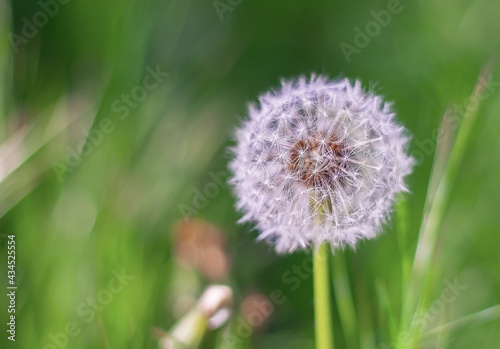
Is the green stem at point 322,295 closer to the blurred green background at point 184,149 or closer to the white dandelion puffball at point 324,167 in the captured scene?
the white dandelion puffball at point 324,167

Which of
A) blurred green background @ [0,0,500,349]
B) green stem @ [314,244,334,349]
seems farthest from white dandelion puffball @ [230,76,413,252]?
blurred green background @ [0,0,500,349]

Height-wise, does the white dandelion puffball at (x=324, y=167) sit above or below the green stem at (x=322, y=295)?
above

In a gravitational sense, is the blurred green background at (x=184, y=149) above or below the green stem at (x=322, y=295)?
above

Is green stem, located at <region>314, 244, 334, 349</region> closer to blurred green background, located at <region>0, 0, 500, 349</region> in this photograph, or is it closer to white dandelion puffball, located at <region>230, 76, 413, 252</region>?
white dandelion puffball, located at <region>230, 76, 413, 252</region>

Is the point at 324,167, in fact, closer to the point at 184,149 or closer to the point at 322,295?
the point at 322,295

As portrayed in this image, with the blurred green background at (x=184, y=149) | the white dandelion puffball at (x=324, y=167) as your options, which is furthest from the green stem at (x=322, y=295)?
the blurred green background at (x=184, y=149)

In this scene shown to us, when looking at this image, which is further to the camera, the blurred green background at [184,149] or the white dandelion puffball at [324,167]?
the blurred green background at [184,149]
